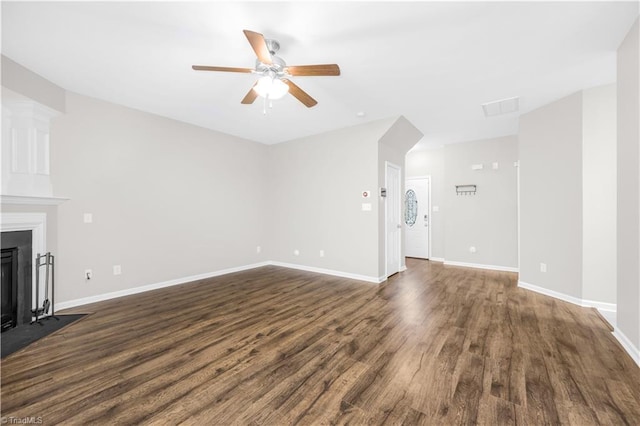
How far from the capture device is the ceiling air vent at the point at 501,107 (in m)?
3.67

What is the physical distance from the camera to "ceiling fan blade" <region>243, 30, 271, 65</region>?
71.0 inches

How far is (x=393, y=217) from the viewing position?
5.12 metres

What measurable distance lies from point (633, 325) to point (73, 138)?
6262 mm

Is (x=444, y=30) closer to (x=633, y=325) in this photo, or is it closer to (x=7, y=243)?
(x=633, y=325)

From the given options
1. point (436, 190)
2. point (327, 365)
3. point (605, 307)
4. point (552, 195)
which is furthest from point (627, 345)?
point (436, 190)

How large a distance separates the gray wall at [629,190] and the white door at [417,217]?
4.16 meters

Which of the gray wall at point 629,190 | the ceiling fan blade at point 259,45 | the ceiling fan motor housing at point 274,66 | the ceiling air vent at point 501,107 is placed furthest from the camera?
the ceiling air vent at point 501,107

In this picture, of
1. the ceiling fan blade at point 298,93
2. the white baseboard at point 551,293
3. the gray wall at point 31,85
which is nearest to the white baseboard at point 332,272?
the white baseboard at point 551,293

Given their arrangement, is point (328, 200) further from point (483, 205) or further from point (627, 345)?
point (627, 345)

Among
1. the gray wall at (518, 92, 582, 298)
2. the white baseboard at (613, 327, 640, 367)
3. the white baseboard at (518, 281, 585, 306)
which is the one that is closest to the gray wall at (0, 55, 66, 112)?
the white baseboard at (613, 327, 640, 367)

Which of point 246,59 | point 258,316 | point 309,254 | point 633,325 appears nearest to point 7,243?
point 258,316

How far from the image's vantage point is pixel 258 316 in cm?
302

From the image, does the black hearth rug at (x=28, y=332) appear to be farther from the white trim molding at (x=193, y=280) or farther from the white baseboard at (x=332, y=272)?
the white baseboard at (x=332, y=272)

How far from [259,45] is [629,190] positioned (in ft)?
11.0
